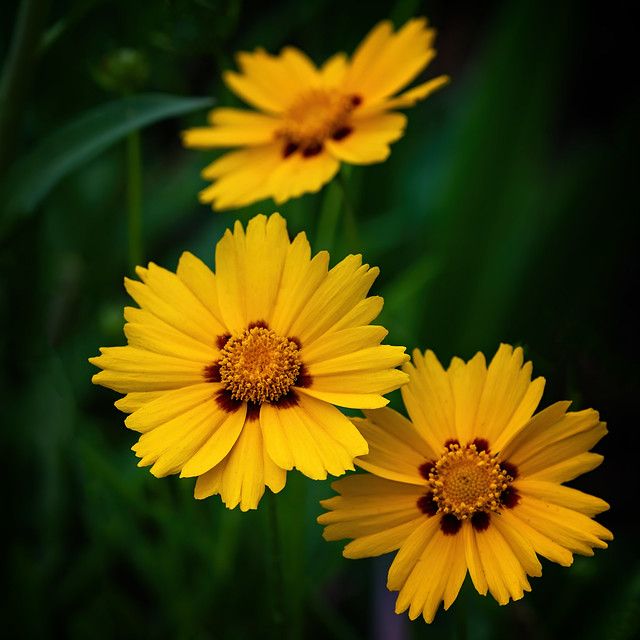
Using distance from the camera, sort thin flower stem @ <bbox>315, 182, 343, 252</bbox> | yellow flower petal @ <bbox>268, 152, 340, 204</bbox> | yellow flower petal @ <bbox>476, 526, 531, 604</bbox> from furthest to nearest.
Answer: thin flower stem @ <bbox>315, 182, 343, 252</bbox> < yellow flower petal @ <bbox>268, 152, 340, 204</bbox> < yellow flower petal @ <bbox>476, 526, 531, 604</bbox>

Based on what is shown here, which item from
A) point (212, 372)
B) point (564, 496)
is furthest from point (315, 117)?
point (564, 496)

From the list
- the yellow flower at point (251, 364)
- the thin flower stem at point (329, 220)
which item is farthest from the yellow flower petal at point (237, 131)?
the yellow flower at point (251, 364)

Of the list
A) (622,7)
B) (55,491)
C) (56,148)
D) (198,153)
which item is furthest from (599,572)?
(622,7)

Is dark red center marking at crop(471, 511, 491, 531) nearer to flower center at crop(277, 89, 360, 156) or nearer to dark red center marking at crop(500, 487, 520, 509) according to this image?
dark red center marking at crop(500, 487, 520, 509)

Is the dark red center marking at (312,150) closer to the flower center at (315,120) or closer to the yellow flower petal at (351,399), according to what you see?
the flower center at (315,120)

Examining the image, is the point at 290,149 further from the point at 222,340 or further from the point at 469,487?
the point at 469,487

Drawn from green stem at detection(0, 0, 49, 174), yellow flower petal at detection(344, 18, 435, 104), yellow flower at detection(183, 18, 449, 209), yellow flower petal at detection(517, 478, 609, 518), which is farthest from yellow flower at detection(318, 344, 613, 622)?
green stem at detection(0, 0, 49, 174)
